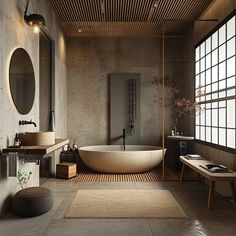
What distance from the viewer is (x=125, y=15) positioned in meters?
5.86

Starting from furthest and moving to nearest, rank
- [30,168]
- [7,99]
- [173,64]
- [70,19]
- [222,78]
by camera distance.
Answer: [173,64] < [70,19] < [222,78] < [30,168] < [7,99]

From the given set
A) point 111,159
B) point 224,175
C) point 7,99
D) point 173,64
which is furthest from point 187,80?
point 7,99

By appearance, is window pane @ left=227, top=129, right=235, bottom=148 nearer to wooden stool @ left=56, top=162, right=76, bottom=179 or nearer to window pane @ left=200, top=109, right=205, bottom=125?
window pane @ left=200, top=109, right=205, bottom=125

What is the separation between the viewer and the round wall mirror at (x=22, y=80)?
11.6ft

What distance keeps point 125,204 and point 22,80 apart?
2142 mm

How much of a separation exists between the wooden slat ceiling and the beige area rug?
312 centimetres

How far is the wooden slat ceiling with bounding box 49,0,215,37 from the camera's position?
530 cm

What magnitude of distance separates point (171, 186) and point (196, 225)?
1.83 meters

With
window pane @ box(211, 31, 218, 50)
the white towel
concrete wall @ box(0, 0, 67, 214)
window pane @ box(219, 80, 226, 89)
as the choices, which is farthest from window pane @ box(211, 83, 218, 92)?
the white towel

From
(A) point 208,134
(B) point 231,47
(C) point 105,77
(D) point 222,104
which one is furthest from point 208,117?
(C) point 105,77

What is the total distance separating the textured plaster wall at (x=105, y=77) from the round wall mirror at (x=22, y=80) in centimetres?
328

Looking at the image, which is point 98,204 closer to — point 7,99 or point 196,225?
point 196,225

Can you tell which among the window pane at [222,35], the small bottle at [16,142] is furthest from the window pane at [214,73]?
the small bottle at [16,142]

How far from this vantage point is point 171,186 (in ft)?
16.3
